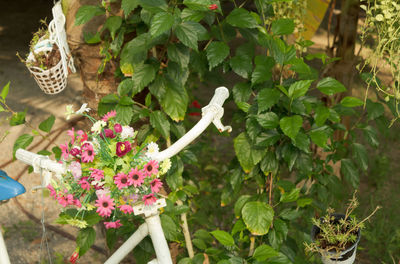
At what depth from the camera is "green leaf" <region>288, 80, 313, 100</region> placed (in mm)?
1989

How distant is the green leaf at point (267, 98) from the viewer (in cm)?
199

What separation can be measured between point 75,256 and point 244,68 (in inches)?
40.2

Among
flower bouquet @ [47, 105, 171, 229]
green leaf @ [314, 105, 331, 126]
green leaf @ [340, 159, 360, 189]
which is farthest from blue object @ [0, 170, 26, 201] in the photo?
green leaf @ [340, 159, 360, 189]

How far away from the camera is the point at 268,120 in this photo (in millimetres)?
2037

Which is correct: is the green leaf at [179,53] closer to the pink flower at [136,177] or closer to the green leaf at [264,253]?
the pink flower at [136,177]

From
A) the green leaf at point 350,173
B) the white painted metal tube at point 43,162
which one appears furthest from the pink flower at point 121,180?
the green leaf at point 350,173

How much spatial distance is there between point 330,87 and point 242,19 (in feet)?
1.56

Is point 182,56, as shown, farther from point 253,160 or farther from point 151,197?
point 151,197

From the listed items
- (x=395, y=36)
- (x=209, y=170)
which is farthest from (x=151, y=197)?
(x=209, y=170)

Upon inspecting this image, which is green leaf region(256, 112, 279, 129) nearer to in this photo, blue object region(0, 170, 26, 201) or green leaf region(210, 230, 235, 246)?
green leaf region(210, 230, 235, 246)

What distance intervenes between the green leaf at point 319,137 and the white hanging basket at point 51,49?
3.80 ft

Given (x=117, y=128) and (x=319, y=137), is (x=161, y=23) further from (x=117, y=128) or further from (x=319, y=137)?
(x=319, y=137)

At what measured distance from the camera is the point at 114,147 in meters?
1.56

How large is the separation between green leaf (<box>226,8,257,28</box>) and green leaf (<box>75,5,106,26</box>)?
0.56m
